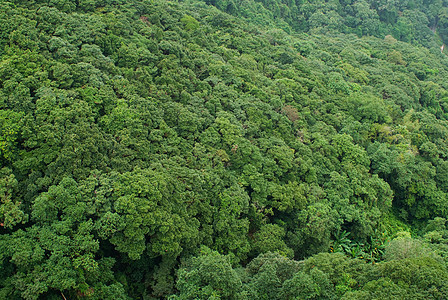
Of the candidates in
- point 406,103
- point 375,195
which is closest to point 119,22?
point 375,195

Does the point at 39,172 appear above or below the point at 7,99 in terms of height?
below

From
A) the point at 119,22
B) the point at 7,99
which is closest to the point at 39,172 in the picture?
the point at 7,99

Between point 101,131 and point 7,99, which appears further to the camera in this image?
point 101,131

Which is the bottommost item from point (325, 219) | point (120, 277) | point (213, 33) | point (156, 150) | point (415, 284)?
point (120, 277)

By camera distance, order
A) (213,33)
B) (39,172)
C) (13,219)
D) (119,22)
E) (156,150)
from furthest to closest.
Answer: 1. (213,33)
2. (119,22)
3. (156,150)
4. (39,172)
5. (13,219)

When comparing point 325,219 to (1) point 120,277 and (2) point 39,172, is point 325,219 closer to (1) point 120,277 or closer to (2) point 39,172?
(1) point 120,277

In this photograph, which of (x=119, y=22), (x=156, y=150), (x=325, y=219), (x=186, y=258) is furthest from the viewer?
(x=119, y=22)

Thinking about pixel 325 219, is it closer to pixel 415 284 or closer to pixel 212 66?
pixel 415 284
